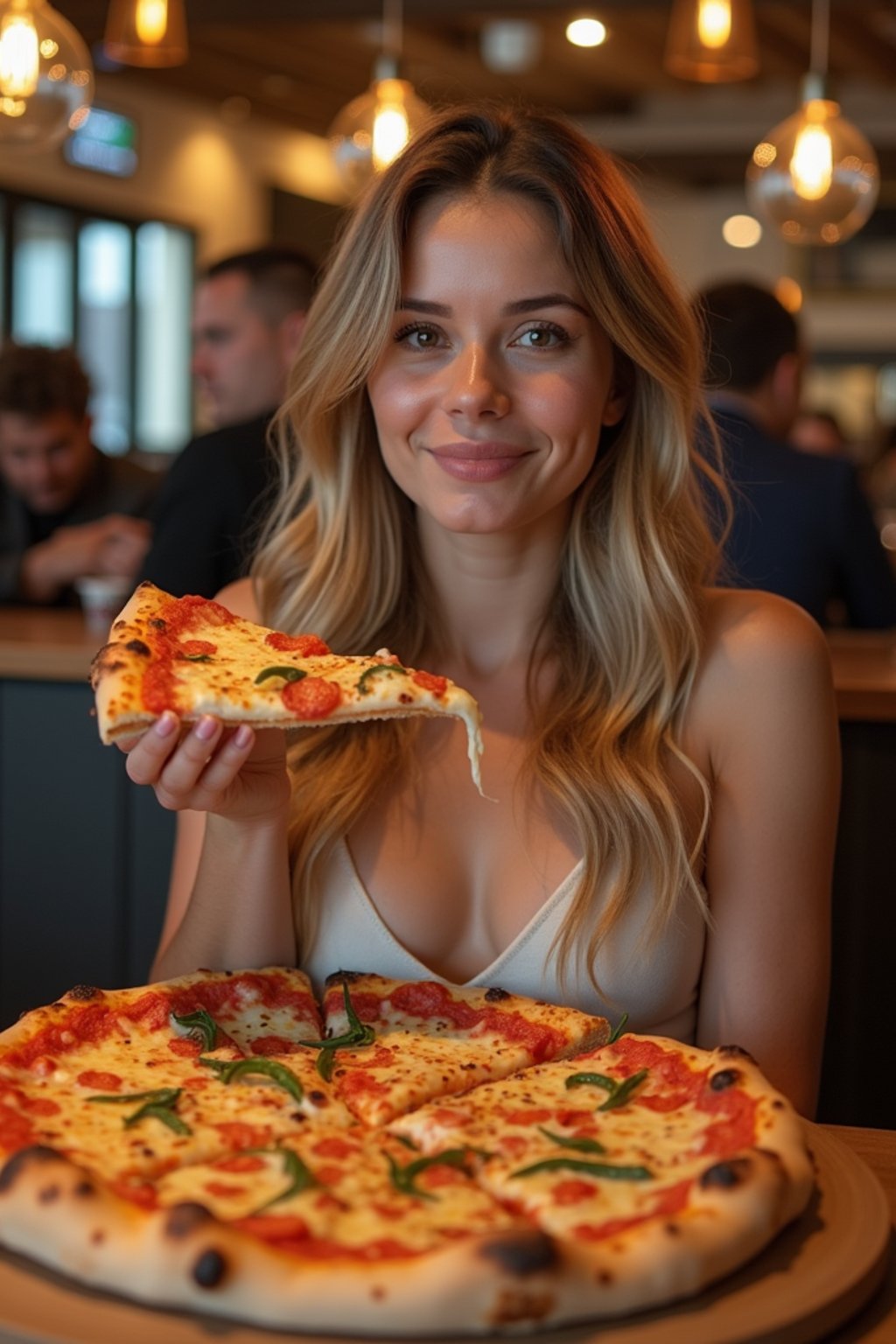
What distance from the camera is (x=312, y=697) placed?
159 cm

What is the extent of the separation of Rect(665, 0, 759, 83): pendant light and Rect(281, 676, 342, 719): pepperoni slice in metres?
3.46

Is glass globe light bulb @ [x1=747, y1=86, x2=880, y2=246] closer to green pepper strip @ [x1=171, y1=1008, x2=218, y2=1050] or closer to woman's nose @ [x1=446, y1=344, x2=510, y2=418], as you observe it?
woman's nose @ [x1=446, y1=344, x2=510, y2=418]

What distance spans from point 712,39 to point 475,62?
5.57m

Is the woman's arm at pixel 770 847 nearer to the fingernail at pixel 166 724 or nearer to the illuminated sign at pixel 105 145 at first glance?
the fingernail at pixel 166 724

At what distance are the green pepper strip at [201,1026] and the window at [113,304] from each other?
9.17 meters

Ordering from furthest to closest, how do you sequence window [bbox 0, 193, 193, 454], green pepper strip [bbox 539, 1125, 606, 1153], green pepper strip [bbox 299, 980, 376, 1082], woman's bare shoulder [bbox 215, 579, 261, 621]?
window [bbox 0, 193, 193, 454] < woman's bare shoulder [bbox 215, 579, 261, 621] < green pepper strip [bbox 299, 980, 376, 1082] < green pepper strip [bbox 539, 1125, 606, 1153]

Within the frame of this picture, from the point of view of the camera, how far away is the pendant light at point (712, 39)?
4.49 meters

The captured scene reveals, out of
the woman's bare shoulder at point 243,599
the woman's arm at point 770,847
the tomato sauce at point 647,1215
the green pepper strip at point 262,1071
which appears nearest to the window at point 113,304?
the woman's bare shoulder at point 243,599

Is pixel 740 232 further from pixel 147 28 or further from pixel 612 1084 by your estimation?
pixel 612 1084

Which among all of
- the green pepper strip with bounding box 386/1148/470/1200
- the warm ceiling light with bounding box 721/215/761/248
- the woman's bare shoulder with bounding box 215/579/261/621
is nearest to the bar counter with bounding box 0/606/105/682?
the woman's bare shoulder with bounding box 215/579/261/621

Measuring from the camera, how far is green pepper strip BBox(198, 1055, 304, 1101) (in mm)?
1381

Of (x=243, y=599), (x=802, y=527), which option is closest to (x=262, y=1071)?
(x=243, y=599)

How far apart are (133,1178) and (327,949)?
2.30 ft

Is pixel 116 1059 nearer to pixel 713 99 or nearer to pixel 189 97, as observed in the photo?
pixel 189 97
